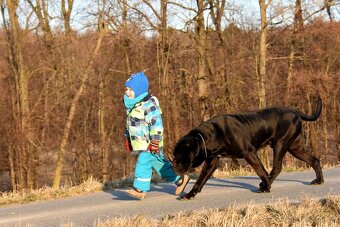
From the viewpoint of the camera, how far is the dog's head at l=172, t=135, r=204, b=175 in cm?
635

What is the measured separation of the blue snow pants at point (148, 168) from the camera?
22.3ft

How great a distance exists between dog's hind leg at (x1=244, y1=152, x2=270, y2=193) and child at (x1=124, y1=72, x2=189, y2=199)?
88 cm

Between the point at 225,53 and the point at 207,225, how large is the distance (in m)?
18.7

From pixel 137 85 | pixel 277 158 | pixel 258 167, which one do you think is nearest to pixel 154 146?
pixel 137 85

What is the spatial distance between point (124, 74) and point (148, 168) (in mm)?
17252

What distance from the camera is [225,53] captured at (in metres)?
22.7

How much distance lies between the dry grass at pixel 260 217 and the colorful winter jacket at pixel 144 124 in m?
1.74

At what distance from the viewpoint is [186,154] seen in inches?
251

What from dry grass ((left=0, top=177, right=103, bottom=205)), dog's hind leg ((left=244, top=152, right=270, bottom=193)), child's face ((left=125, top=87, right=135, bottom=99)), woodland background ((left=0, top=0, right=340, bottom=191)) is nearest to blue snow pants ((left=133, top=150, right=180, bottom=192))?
child's face ((left=125, top=87, right=135, bottom=99))

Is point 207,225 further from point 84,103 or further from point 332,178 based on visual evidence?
point 84,103

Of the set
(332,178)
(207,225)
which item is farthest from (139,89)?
(332,178)

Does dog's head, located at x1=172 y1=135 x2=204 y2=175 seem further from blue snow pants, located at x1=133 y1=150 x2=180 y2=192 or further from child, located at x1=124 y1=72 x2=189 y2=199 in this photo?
blue snow pants, located at x1=133 y1=150 x2=180 y2=192

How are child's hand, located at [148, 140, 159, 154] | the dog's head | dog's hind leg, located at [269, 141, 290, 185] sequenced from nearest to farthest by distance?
the dog's head → child's hand, located at [148, 140, 159, 154] → dog's hind leg, located at [269, 141, 290, 185]

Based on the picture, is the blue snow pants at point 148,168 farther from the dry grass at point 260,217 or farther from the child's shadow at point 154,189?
the dry grass at point 260,217
